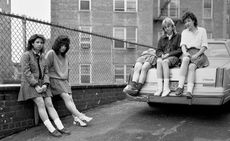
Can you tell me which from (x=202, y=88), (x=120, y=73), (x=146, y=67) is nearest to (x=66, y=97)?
(x=146, y=67)

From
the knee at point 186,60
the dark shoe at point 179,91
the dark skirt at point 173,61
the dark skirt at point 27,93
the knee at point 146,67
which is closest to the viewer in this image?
the dark skirt at point 27,93

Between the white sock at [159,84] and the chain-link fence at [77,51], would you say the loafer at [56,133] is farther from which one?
the white sock at [159,84]

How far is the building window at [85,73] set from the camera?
7.11 metres

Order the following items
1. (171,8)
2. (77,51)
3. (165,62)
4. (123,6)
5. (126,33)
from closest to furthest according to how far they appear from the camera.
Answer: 1. (165,62)
2. (77,51)
3. (126,33)
4. (123,6)
5. (171,8)

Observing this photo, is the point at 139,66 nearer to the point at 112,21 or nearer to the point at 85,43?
the point at 85,43

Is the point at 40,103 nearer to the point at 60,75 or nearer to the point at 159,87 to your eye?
the point at 60,75

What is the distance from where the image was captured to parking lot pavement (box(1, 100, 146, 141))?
4.55 meters

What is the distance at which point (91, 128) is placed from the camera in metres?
5.04

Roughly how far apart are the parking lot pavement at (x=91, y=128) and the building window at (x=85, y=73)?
863mm

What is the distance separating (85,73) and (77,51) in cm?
70

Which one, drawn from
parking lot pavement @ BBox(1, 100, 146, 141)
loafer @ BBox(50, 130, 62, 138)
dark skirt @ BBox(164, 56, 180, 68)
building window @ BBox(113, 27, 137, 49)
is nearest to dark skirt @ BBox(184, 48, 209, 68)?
dark skirt @ BBox(164, 56, 180, 68)

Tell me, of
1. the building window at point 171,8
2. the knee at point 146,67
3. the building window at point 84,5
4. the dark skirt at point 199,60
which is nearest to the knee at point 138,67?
the knee at point 146,67

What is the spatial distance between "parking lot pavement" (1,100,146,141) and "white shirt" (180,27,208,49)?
1.95 meters

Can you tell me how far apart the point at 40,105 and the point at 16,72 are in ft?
3.19
